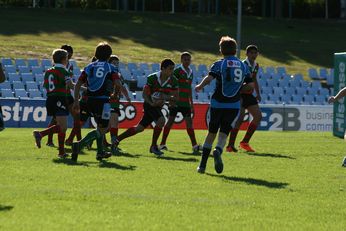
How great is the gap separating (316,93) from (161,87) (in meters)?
22.2

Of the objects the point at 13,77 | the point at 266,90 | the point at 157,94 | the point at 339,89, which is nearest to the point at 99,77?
the point at 157,94

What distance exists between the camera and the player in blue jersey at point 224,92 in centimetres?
1188


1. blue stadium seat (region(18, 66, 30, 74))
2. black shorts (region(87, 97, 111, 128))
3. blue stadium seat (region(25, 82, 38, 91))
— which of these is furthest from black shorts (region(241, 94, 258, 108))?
blue stadium seat (region(18, 66, 30, 74))

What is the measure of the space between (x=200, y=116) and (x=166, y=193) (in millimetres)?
17480

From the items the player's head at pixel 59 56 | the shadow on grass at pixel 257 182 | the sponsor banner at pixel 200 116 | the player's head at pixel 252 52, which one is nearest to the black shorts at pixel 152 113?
the player's head at pixel 252 52

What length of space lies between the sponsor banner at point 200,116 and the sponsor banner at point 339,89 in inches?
164

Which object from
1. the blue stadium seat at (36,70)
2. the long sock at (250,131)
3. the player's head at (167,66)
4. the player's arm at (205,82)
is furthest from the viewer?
the blue stadium seat at (36,70)

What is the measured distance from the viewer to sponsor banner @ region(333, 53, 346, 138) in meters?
23.3

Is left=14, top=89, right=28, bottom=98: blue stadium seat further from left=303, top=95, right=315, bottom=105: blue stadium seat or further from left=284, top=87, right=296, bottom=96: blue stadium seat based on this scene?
left=303, top=95, right=315, bottom=105: blue stadium seat

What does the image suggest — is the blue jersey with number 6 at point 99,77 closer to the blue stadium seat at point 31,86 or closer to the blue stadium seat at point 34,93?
the blue stadium seat at point 34,93

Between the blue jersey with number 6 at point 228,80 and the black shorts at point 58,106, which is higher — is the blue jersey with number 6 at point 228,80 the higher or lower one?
the higher one

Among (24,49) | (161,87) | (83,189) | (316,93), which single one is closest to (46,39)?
(24,49)

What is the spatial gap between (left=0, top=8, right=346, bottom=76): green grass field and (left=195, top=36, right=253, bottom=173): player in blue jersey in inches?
1134

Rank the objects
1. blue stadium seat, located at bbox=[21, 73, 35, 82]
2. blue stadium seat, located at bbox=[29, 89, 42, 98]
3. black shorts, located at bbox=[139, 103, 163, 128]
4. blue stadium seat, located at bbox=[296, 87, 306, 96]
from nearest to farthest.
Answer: black shorts, located at bbox=[139, 103, 163, 128] → blue stadium seat, located at bbox=[29, 89, 42, 98] → blue stadium seat, located at bbox=[21, 73, 35, 82] → blue stadium seat, located at bbox=[296, 87, 306, 96]
